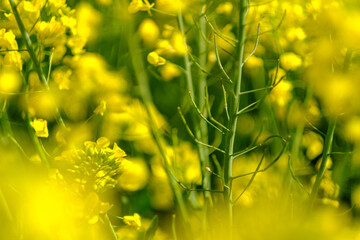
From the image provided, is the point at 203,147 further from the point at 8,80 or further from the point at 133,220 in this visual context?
the point at 8,80

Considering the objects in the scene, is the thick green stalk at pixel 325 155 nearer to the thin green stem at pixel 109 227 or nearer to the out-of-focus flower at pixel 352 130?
the out-of-focus flower at pixel 352 130

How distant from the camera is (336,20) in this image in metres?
0.88

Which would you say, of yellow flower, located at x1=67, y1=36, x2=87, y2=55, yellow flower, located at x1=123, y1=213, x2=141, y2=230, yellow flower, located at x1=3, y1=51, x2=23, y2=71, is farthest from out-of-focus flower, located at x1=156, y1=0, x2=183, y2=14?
yellow flower, located at x1=123, y1=213, x2=141, y2=230

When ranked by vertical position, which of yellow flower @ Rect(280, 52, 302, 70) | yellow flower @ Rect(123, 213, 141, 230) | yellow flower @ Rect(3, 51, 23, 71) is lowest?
yellow flower @ Rect(123, 213, 141, 230)

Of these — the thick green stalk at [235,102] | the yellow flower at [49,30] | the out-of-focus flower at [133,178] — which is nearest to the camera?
the thick green stalk at [235,102]

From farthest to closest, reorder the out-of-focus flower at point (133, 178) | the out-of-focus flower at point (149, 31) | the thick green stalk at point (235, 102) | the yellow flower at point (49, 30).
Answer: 1. the out-of-focus flower at point (149, 31)
2. the out-of-focus flower at point (133, 178)
3. the yellow flower at point (49, 30)
4. the thick green stalk at point (235, 102)

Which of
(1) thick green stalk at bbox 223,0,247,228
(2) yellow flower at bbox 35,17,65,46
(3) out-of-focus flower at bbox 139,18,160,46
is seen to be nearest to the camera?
(1) thick green stalk at bbox 223,0,247,228

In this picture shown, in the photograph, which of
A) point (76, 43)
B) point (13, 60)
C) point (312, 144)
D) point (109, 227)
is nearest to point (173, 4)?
point (76, 43)

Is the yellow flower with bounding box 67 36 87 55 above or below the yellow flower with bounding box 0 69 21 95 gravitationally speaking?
above

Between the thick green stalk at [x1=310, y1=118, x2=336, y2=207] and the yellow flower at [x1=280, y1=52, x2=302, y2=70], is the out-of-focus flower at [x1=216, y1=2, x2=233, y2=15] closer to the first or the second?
the yellow flower at [x1=280, y1=52, x2=302, y2=70]

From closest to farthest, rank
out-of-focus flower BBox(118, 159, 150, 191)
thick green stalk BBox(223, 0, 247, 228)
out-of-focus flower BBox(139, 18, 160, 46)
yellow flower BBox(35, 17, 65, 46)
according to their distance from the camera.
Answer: thick green stalk BBox(223, 0, 247, 228)
yellow flower BBox(35, 17, 65, 46)
out-of-focus flower BBox(118, 159, 150, 191)
out-of-focus flower BBox(139, 18, 160, 46)

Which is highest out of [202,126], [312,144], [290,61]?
[290,61]

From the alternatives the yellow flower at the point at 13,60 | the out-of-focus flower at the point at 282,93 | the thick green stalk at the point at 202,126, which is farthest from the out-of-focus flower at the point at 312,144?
the yellow flower at the point at 13,60

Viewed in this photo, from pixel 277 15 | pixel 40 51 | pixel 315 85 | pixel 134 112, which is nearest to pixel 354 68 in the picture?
pixel 315 85
